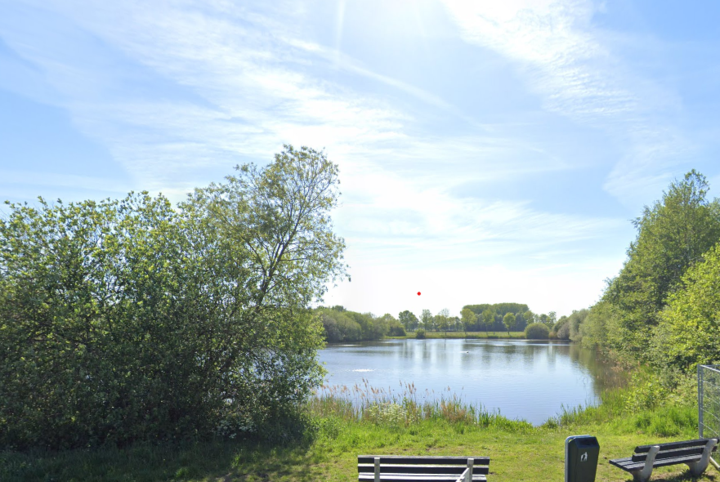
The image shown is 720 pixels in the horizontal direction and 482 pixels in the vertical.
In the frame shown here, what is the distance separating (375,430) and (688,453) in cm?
632

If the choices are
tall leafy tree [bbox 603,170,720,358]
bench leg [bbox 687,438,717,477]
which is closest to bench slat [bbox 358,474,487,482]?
bench leg [bbox 687,438,717,477]

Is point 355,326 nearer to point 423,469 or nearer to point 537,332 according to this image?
point 537,332

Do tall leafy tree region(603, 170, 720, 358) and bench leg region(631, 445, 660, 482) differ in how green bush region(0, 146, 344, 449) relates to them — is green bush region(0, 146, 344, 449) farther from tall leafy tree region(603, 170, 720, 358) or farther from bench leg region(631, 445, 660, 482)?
tall leafy tree region(603, 170, 720, 358)

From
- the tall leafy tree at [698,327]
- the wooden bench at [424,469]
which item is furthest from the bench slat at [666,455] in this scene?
the tall leafy tree at [698,327]

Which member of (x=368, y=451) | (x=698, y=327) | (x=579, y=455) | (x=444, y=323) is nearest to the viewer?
(x=579, y=455)

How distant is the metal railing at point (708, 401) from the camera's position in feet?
24.7

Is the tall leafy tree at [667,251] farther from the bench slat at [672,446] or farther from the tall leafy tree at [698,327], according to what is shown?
the bench slat at [672,446]

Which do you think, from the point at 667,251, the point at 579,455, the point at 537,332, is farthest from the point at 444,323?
the point at 579,455

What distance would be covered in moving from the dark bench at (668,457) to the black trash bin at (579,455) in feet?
3.85

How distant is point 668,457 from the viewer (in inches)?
251

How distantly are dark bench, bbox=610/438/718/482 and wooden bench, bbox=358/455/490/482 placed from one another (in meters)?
2.45

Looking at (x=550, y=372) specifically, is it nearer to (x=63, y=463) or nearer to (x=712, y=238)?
(x=712, y=238)

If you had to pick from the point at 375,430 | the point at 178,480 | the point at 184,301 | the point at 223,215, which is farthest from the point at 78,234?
the point at 375,430

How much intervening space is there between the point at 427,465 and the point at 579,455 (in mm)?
1931
